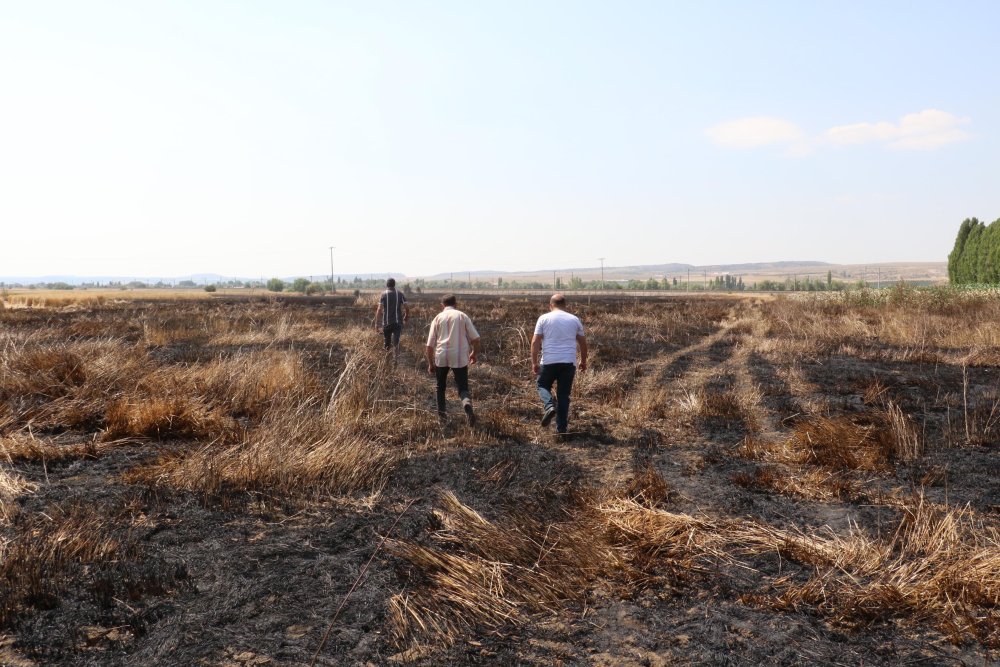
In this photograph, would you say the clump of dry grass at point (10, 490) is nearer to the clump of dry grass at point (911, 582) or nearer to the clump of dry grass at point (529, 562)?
the clump of dry grass at point (529, 562)

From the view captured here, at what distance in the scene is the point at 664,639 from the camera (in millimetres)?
3320

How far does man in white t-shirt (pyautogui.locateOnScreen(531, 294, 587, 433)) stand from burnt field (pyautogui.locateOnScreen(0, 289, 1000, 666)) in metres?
0.53

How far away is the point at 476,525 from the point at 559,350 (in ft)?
10.6

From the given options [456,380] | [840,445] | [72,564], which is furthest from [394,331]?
[72,564]

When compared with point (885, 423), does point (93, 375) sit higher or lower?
higher

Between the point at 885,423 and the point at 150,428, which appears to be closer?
the point at 150,428

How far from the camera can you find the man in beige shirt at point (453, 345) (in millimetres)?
7867

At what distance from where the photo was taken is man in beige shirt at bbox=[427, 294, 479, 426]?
7.87m

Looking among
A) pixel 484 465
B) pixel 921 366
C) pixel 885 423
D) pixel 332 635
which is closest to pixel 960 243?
pixel 921 366

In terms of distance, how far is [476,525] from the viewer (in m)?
4.57

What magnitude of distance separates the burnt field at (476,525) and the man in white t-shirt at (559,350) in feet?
1.74

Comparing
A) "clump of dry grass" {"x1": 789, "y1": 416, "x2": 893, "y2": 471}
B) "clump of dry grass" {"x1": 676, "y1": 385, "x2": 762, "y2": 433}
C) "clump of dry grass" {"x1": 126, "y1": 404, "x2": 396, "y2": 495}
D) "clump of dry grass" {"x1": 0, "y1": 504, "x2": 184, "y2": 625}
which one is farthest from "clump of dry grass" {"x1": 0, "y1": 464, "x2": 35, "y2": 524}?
"clump of dry grass" {"x1": 676, "y1": 385, "x2": 762, "y2": 433}

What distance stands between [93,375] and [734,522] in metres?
7.97

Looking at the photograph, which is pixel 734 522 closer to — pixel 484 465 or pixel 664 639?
pixel 664 639
